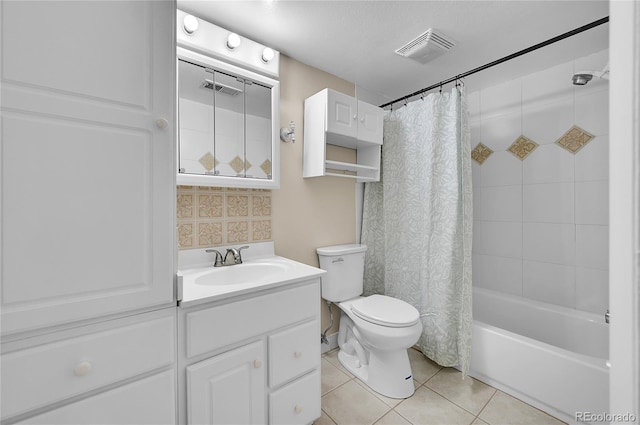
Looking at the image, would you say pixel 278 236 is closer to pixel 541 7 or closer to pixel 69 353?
pixel 69 353

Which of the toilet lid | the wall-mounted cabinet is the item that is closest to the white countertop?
A: the toilet lid

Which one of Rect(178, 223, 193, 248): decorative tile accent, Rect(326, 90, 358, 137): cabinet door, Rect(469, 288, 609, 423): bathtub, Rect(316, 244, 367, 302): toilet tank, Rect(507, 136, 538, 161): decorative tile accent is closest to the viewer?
Rect(469, 288, 609, 423): bathtub

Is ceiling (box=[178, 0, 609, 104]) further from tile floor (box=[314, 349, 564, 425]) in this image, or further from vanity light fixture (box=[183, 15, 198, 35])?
tile floor (box=[314, 349, 564, 425])

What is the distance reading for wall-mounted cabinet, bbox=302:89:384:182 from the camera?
187cm

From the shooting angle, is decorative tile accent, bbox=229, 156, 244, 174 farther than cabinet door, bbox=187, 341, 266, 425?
Yes

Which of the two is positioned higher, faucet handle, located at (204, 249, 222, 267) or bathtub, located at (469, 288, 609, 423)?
faucet handle, located at (204, 249, 222, 267)

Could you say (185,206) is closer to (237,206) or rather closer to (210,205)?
(210,205)

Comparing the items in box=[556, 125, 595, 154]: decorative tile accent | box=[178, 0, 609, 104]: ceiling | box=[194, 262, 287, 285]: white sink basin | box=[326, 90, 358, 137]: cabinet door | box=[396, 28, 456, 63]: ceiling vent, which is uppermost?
box=[178, 0, 609, 104]: ceiling

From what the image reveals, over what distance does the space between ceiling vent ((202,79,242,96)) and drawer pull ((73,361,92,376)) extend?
138 centimetres

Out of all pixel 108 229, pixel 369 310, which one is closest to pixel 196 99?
pixel 108 229

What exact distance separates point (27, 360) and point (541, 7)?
256cm

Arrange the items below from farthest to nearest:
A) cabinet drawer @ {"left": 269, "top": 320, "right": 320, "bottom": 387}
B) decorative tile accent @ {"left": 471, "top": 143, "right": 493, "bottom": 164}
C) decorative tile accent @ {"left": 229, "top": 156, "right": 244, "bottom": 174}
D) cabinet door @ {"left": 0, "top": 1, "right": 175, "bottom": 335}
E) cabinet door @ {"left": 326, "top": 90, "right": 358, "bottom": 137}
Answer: decorative tile accent @ {"left": 471, "top": 143, "right": 493, "bottom": 164}, cabinet door @ {"left": 326, "top": 90, "right": 358, "bottom": 137}, decorative tile accent @ {"left": 229, "top": 156, "right": 244, "bottom": 174}, cabinet drawer @ {"left": 269, "top": 320, "right": 320, "bottom": 387}, cabinet door @ {"left": 0, "top": 1, "right": 175, "bottom": 335}

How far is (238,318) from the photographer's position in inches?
44.1

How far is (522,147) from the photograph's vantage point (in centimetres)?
221
